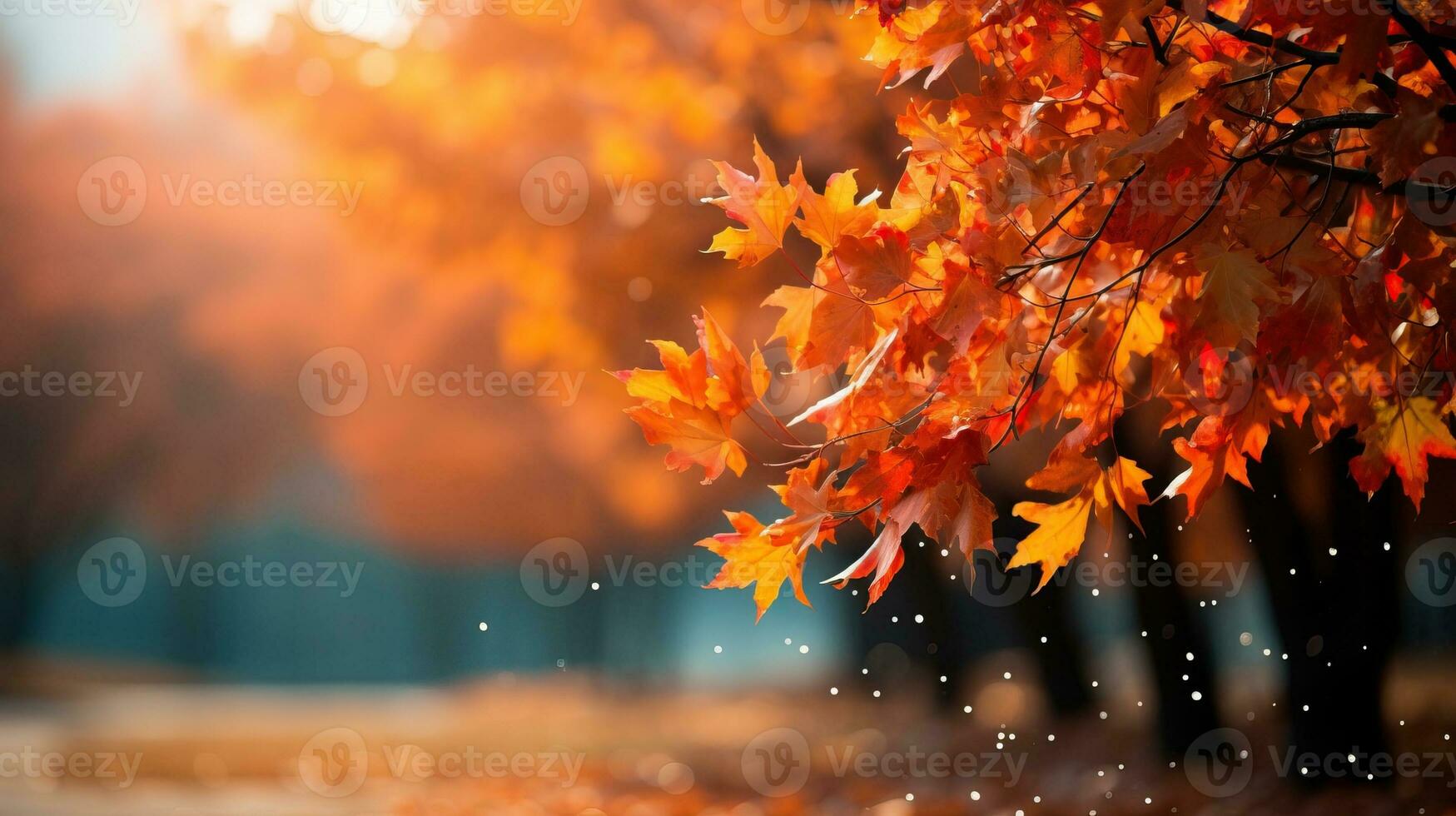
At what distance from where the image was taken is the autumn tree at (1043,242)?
187 cm

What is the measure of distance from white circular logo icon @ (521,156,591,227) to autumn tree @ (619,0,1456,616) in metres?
4.79

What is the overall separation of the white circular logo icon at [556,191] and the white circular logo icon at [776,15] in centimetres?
137

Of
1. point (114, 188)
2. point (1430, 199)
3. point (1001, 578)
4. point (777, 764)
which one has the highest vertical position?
point (114, 188)

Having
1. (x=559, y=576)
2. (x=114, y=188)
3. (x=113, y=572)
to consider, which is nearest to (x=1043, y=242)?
(x=559, y=576)

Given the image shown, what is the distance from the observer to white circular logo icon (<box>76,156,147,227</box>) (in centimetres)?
1962

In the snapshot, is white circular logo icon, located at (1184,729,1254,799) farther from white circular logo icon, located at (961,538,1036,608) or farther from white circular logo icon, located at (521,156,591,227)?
white circular logo icon, located at (521,156,591,227)

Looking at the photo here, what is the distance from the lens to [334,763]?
12.8 metres

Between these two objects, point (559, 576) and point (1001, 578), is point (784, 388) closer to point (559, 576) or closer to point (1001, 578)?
point (1001, 578)

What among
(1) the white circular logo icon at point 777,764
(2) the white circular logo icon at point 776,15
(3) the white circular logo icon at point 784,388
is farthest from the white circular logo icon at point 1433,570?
(2) the white circular logo icon at point 776,15

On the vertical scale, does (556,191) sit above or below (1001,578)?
above

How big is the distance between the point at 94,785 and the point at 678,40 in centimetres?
890

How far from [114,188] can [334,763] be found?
1322 cm

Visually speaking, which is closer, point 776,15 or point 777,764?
point 776,15

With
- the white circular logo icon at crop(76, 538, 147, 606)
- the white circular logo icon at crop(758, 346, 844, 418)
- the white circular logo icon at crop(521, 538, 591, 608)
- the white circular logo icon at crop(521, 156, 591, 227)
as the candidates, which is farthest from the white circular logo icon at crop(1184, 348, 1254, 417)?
the white circular logo icon at crop(76, 538, 147, 606)
